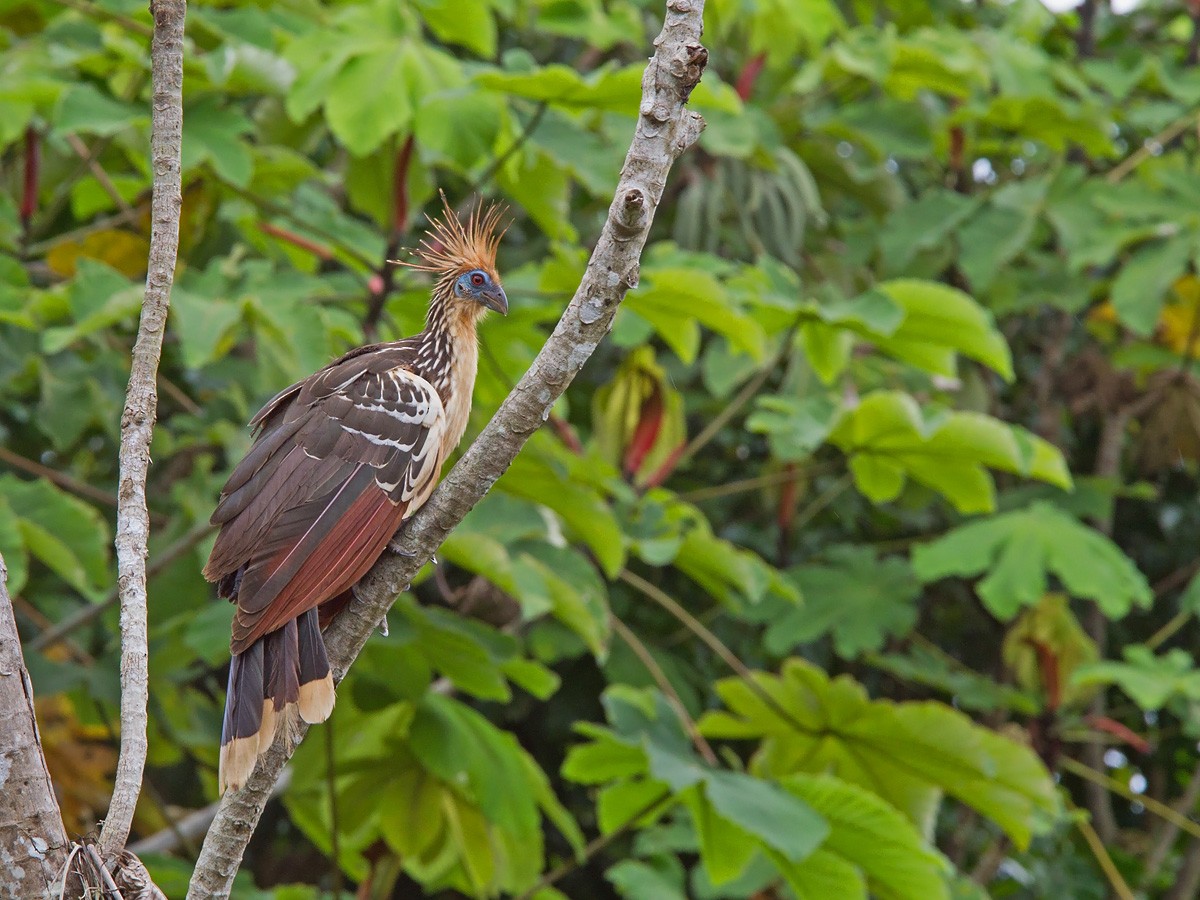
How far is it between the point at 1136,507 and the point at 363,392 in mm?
4255

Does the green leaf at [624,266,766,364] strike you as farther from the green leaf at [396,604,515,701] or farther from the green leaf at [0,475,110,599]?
the green leaf at [0,475,110,599]

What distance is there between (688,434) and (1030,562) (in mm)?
1631

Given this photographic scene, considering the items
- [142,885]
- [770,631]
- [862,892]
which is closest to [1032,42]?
[770,631]

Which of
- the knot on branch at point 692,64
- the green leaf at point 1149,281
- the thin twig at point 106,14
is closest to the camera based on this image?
the knot on branch at point 692,64

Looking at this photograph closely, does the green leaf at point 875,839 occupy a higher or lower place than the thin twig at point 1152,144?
lower

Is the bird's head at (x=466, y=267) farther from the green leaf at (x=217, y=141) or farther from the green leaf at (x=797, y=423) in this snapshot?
the green leaf at (x=797, y=423)

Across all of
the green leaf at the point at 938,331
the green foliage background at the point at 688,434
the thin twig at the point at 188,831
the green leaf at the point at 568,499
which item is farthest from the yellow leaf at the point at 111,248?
A: the green leaf at the point at 938,331

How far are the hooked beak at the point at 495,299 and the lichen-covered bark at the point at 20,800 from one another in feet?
5.11

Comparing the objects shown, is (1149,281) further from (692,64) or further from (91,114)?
(91,114)

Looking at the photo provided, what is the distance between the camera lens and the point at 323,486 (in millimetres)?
2764

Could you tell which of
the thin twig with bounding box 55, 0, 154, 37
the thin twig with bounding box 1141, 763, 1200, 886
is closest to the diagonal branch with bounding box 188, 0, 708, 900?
the thin twig with bounding box 55, 0, 154, 37

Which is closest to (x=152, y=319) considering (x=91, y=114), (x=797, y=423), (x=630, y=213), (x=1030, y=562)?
(x=630, y=213)

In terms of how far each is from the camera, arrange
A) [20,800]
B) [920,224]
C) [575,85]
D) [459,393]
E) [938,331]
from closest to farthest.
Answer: [20,800] → [459,393] → [575,85] → [938,331] → [920,224]

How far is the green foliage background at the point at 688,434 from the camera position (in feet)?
12.2
